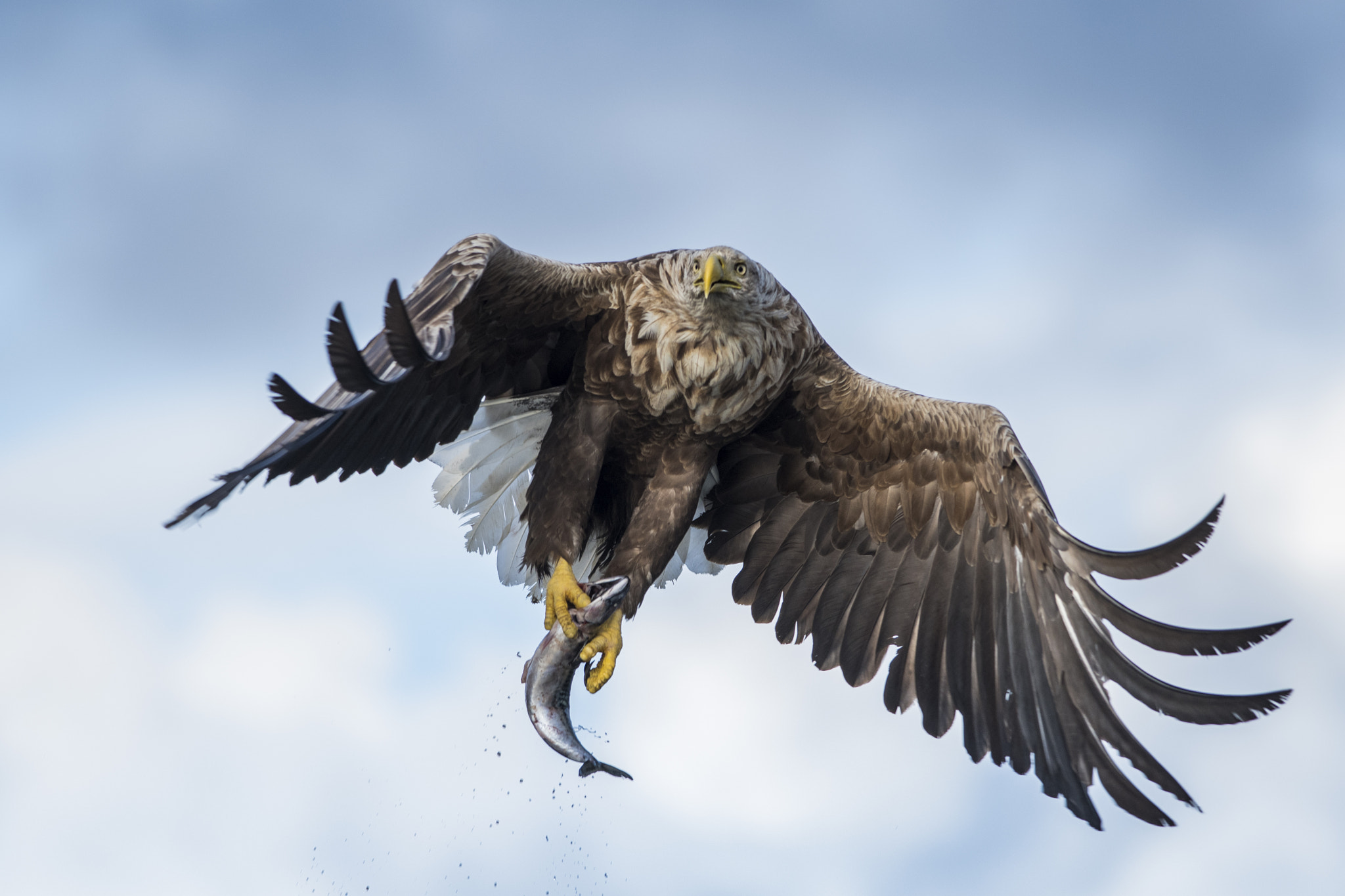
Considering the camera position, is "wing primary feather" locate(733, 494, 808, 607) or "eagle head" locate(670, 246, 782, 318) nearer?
"eagle head" locate(670, 246, 782, 318)

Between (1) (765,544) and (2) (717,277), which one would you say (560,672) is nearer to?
(1) (765,544)

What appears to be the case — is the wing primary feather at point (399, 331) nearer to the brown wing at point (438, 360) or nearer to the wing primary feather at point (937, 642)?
the brown wing at point (438, 360)

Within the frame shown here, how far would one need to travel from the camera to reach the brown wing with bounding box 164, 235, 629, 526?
392cm

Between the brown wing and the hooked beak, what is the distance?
0.46 m

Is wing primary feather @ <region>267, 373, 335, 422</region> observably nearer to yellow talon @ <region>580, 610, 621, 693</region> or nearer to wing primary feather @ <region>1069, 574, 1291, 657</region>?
yellow talon @ <region>580, 610, 621, 693</region>

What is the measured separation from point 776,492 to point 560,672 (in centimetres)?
148

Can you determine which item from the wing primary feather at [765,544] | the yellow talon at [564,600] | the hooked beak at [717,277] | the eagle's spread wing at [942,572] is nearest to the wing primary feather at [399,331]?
the hooked beak at [717,277]

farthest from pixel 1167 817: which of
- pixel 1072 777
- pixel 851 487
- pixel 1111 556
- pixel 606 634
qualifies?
pixel 606 634

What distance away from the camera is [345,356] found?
385 centimetres

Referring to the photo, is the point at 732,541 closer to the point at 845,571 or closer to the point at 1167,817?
the point at 845,571

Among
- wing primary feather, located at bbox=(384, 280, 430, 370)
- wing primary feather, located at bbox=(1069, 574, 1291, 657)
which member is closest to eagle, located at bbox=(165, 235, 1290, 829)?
wing primary feather, located at bbox=(1069, 574, 1291, 657)

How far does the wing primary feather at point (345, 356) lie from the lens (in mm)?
3820

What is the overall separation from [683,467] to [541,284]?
3.21 ft

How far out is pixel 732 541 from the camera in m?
6.38
